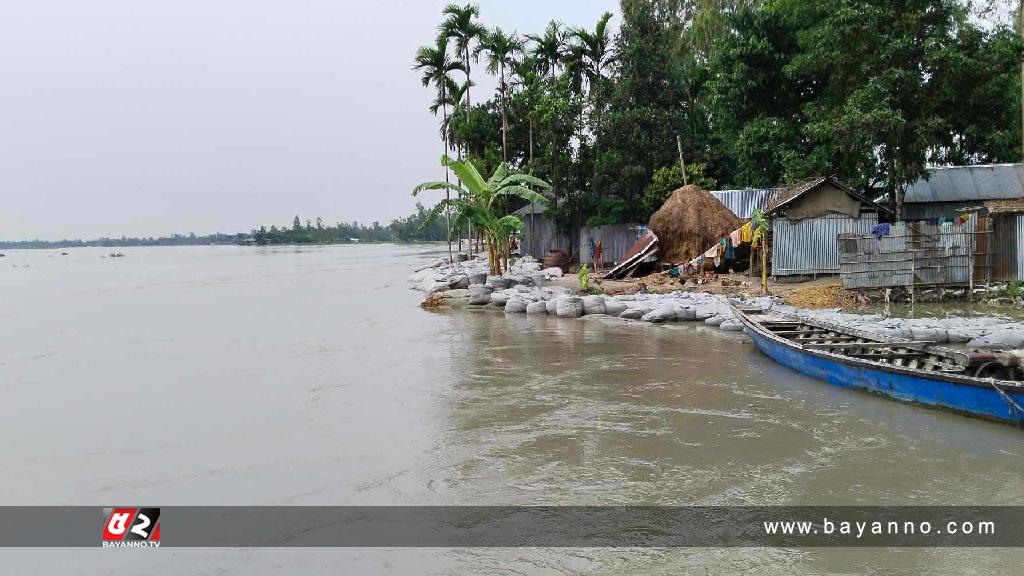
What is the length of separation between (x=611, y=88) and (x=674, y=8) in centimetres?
867

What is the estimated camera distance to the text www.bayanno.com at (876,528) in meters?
4.73

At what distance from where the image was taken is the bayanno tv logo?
4.99m

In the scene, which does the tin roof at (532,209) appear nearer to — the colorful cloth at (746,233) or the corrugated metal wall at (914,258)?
the colorful cloth at (746,233)

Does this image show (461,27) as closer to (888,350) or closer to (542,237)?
(542,237)

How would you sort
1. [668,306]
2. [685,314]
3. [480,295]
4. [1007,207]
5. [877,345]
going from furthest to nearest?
1. [480,295]
2. [668,306]
3. [685,314]
4. [1007,207]
5. [877,345]

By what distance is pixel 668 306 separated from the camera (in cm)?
1499

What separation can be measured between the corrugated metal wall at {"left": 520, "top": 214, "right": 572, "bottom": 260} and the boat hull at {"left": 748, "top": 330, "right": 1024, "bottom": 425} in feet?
57.1

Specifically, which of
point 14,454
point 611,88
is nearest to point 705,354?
point 14,454

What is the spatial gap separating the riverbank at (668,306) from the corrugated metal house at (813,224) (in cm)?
91

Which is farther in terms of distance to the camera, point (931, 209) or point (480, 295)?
point (931, 209)

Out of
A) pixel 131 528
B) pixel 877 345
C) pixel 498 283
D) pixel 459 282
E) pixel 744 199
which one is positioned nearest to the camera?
pixel 131 528

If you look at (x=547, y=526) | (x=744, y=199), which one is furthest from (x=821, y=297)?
(x=547, y=526)

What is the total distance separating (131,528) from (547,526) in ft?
10.3

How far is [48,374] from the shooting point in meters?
11.4
